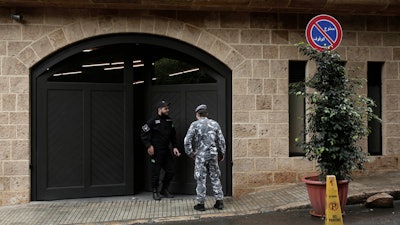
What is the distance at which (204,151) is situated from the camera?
715 cm

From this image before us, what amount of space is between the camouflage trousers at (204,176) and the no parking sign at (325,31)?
257 cm

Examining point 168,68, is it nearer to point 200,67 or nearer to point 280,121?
point 200,67

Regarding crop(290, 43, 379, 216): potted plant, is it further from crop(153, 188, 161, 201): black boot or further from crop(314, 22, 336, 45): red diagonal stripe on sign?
crop(153, 188, 161, 201): black boot

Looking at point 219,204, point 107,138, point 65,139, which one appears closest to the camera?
point 219,204

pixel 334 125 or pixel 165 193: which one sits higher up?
pixel 334 125

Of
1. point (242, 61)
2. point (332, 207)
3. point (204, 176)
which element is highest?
point (242, 61)

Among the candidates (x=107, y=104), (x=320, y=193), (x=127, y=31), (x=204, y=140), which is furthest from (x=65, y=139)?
(x=320, y=193)

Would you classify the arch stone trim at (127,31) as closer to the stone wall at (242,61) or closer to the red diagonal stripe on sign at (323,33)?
the stone wall at (242,61)

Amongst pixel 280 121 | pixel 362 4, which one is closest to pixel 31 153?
pixel 280 121

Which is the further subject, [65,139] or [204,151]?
[65,139]

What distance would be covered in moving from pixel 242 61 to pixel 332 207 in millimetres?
3834

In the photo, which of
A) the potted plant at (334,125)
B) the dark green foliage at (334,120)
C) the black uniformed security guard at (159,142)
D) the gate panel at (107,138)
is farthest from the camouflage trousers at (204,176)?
the gate panel at (107,138)

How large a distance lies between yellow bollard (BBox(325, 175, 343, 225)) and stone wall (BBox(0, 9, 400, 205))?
291cm

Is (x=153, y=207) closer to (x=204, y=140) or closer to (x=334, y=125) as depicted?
(x=204, y=140)
